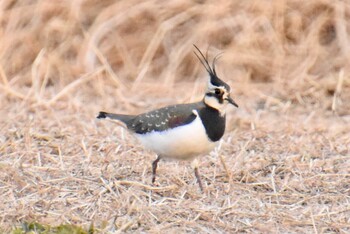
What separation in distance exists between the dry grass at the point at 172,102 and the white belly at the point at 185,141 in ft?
0.76

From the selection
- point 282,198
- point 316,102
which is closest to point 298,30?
point 316,102

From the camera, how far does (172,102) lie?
8062 mm

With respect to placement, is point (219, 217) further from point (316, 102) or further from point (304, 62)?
point (304, 62)

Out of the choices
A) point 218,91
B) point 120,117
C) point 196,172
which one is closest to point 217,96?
point 218,91

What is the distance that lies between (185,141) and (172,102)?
252cm

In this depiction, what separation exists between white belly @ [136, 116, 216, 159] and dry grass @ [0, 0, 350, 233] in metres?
0.23

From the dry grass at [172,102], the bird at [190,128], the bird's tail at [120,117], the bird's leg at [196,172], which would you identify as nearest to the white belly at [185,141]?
the bird at [190,128]

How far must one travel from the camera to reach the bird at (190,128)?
557 centimetres

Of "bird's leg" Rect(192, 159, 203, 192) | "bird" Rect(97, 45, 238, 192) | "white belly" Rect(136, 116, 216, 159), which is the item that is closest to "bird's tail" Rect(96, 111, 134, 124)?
"bird" Rect(97, 45, 238, 192)

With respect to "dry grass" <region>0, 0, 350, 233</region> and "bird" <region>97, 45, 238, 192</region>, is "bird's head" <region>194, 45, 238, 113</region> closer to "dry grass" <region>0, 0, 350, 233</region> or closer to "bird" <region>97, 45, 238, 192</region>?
"bird" <region>97, 45, 238, 192</region>

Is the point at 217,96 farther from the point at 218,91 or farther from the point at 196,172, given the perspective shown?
the point at 196,172

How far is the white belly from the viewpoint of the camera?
5555 millimetres

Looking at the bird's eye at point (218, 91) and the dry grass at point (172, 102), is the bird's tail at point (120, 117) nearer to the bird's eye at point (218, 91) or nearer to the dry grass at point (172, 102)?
the dry grass at point (172, 102)

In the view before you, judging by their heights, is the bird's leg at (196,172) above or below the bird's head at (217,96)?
below
